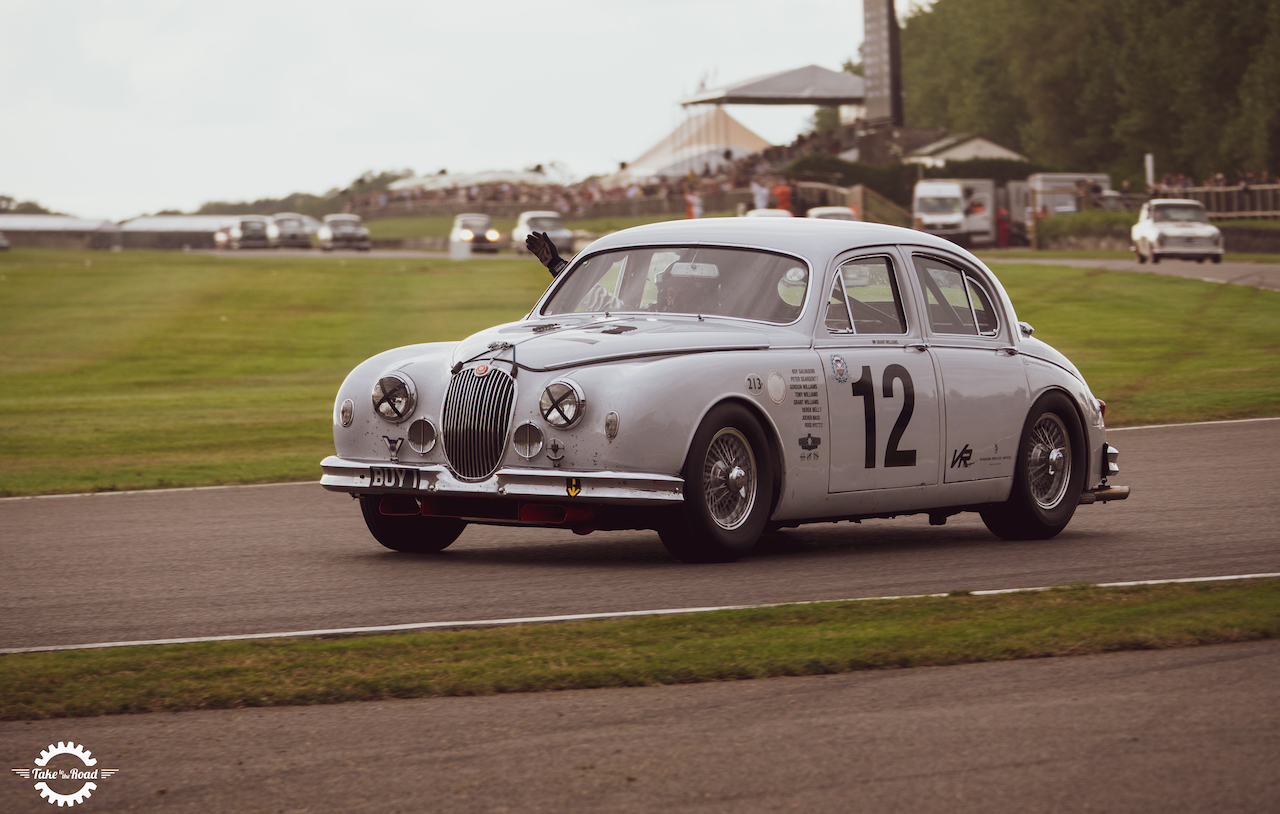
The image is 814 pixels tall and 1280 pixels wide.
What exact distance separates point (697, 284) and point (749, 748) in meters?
4.83

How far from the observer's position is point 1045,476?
1041cm

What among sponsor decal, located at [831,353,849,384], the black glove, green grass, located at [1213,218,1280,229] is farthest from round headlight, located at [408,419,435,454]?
green grass, located at [1213,218,1280,229]

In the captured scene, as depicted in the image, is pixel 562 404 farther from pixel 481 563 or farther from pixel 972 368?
pixel 972 368

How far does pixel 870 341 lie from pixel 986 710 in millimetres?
4286

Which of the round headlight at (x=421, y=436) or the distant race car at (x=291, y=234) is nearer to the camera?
the round headlight at (x=421, y=436)

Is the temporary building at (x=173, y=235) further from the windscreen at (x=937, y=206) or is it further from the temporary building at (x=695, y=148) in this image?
the windscreen at (x=937, y=206)

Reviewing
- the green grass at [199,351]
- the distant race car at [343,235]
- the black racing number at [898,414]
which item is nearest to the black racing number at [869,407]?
the black racing number at [898,414]

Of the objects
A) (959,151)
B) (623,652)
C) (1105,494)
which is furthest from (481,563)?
(959,151)

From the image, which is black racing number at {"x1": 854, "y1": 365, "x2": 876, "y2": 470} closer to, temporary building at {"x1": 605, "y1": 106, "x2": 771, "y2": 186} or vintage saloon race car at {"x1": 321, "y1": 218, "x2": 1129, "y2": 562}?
vintage saloon race car at {"x1": 321, "y1": 218, "x2": 1129, "y2": 562}

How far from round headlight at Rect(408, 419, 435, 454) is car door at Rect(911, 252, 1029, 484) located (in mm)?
2790

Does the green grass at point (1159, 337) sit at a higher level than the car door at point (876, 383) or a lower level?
lower

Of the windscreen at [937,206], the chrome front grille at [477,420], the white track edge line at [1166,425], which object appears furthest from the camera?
the windscreen at [937,206]

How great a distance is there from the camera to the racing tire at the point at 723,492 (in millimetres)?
8398

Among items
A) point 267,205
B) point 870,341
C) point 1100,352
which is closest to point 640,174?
point 1100,352
